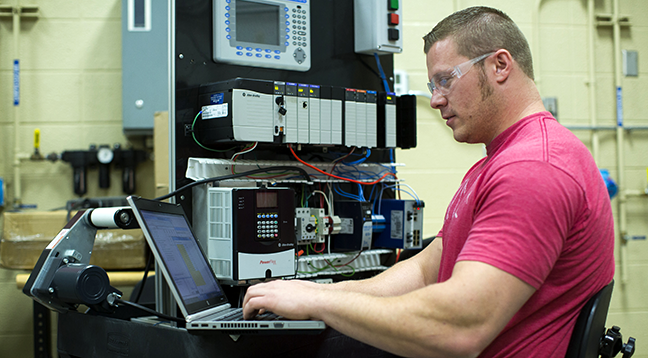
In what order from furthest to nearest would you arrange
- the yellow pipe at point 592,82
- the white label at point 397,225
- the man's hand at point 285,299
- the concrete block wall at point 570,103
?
the yellow pipe at point 592,82
the concrete block wall at point 570,103
the white label at point 397,225
the man's hand at point 285,299

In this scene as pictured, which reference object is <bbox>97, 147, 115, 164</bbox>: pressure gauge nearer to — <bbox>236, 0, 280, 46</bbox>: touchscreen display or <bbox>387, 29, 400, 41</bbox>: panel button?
<bbox>236, 0, 280, 46</bbox>: touchscreen display

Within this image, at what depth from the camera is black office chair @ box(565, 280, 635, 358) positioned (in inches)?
34.2

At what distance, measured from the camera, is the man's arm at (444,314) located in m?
0.78

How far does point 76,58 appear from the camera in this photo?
295 centimetres

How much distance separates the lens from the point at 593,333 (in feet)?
2.89

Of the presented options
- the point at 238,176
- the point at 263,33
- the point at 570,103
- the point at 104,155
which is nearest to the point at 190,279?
the point at 238,176

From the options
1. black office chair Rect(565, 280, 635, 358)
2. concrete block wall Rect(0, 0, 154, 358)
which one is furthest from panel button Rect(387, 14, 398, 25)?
concrete block wall Rect(0, 0, 154, 358)

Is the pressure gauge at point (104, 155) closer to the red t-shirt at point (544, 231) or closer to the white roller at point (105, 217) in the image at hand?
the white roller at point (105, 217)

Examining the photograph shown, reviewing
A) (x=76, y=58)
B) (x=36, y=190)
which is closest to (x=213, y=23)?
(x=76, y=58)

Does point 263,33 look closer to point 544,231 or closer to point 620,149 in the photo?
point 544,231

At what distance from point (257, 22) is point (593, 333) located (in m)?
1.42

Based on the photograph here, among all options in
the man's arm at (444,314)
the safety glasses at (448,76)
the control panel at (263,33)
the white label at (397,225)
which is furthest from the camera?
the white label at (397,225)

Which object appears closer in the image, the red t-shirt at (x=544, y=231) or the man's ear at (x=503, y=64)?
the red t-shirt at (x=544, y=231)

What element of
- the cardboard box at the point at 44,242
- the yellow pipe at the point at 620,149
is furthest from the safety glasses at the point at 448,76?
the yellow pipe at the point at 620,149
